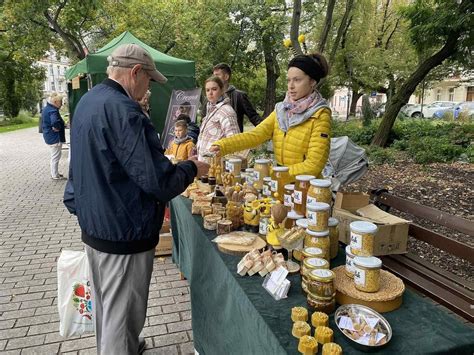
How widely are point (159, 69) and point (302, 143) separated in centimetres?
525

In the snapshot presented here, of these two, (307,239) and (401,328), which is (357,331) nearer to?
(401,328)

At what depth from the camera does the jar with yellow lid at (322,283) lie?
1.33 meters

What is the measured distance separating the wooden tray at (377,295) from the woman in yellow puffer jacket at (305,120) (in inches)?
35.5

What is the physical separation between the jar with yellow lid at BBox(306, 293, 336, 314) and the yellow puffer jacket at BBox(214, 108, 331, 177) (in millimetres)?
1001

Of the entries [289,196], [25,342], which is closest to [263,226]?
[289,196]

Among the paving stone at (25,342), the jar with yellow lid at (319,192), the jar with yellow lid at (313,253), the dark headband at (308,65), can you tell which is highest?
the dark headband at (308,65)

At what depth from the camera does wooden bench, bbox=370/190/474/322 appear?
2.05 m

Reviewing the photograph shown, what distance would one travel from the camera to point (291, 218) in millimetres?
1846

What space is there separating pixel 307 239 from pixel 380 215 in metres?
1.04

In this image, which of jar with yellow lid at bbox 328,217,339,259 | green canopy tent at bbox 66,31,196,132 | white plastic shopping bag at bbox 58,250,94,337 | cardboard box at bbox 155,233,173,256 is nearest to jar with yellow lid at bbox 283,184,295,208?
jar with yellow lid at bbox 328,217,339,259

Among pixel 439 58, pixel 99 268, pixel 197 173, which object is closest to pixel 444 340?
pixel 197 173

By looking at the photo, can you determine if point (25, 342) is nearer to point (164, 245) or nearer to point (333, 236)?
point (164, 245)

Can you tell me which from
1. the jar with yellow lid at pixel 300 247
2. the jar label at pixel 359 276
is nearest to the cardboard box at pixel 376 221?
the jar with yellow lid at pixel 300 247

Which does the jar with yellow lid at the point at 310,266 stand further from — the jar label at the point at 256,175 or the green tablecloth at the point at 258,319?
the jar label at the point at 256,175
